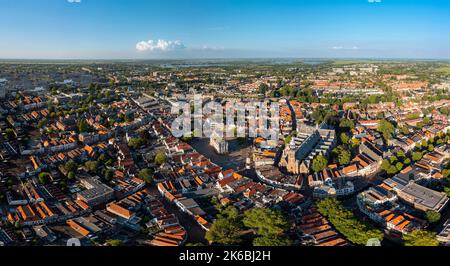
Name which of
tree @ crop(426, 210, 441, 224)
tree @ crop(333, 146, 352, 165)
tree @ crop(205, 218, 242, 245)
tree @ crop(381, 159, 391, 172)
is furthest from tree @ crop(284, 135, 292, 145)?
tree @ crop(205, 218, 242, 245)

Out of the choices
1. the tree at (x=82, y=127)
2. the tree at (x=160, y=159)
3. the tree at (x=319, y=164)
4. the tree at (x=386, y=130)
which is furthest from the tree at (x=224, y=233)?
the tree at (x=82, y=127)

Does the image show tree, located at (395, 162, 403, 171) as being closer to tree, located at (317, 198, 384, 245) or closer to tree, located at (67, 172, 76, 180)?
tree, located at (317, 198, 384, 245)

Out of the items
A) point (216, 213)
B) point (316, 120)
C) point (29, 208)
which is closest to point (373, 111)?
point (316, 120)

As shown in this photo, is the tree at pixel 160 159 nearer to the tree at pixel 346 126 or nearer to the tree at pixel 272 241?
the tree at pixel 272 241

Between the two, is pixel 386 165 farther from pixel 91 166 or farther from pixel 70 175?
pixel 70 175

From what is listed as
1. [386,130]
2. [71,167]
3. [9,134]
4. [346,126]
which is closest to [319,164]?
[386,130]

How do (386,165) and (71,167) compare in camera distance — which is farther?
(386,165)
